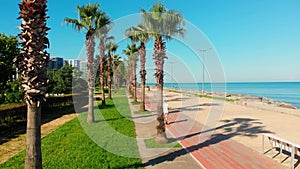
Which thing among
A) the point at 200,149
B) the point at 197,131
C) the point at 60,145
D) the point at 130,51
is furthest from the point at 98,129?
the point at 130,51

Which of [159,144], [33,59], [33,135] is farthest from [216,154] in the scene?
[33,59]

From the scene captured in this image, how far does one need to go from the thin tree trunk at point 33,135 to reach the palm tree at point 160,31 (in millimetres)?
5771

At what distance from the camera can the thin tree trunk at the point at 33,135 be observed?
575 centimetres

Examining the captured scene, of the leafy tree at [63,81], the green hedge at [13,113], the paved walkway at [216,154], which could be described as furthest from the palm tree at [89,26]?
the leafy tree at [63,81]

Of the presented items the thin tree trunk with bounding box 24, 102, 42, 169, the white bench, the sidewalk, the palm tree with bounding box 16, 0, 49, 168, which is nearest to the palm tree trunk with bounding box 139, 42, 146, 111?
the sidewalk

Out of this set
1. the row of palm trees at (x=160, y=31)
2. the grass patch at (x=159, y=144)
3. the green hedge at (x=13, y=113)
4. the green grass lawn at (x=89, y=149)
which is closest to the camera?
the green grass lawn at (x=89, y=149)

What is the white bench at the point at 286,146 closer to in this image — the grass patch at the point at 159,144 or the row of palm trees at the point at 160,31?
the grass patch at the point at 159,144

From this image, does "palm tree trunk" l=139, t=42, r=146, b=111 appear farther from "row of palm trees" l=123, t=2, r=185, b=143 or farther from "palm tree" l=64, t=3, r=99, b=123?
"row of palm trees" l=123, t=2, r=185, b=143

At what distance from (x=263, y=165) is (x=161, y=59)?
19.3ft

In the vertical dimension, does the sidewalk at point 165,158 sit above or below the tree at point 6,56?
below

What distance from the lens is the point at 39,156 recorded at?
19.8 feet

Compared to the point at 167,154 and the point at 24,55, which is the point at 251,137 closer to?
the point at 167,154

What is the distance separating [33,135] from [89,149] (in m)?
4.25

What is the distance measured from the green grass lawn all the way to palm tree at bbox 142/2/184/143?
1.65 m
